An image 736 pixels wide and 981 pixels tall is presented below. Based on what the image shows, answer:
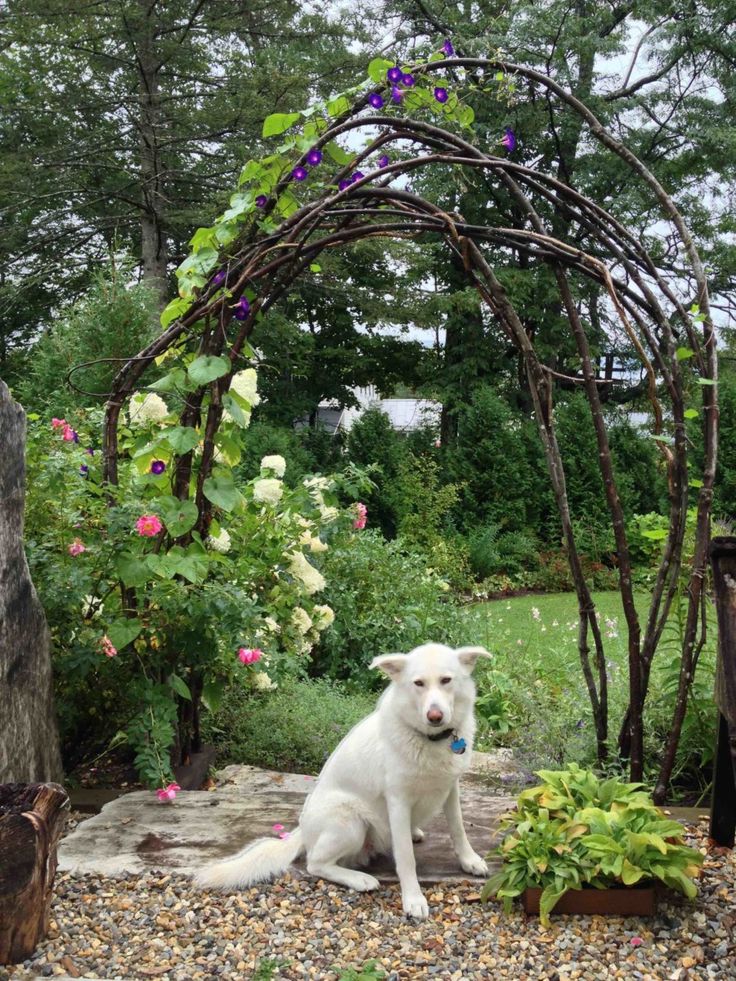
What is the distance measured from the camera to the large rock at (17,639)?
3.38 meters

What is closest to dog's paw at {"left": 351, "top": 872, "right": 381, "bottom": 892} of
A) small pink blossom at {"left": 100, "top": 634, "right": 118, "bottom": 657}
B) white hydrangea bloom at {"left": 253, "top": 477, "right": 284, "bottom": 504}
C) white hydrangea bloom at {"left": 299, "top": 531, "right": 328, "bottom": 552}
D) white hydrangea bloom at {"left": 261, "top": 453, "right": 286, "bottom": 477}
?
small pink blossom at {"left": 100, "top": 634, "right": 118, "bottom": 657}

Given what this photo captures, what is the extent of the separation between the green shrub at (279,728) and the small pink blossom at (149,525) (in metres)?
1.70

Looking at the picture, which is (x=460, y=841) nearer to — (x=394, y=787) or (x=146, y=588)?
(x=394, y=787)

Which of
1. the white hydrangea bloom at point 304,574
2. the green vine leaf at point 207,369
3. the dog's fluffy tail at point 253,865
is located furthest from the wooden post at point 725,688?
the white hydrangea bloom at point 304,574

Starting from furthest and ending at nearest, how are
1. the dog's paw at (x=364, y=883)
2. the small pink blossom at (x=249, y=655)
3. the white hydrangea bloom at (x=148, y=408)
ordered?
1. the white hydrangea bloom at (x=148, y=408)
2. the small pink blossom at (x=249, y=655)
3. the dog's paw at (x=364, y=883)

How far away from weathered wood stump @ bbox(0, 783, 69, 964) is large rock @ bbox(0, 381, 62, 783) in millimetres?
723

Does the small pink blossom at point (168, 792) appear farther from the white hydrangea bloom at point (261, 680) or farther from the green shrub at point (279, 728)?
the green shrub at point (279, 728)

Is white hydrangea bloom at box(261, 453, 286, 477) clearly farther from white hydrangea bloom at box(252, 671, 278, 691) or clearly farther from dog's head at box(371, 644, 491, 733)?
dog's head at box(371, 644, 491, 733)

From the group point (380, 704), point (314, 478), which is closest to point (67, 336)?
point (314, 478)

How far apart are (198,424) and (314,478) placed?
250 cm

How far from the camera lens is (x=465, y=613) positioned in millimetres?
7477

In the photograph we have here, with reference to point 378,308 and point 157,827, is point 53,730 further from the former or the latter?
point 378,308

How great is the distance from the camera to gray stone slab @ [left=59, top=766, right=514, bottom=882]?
3238 millimetres

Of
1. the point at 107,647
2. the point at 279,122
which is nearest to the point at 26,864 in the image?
the point at 107,647
